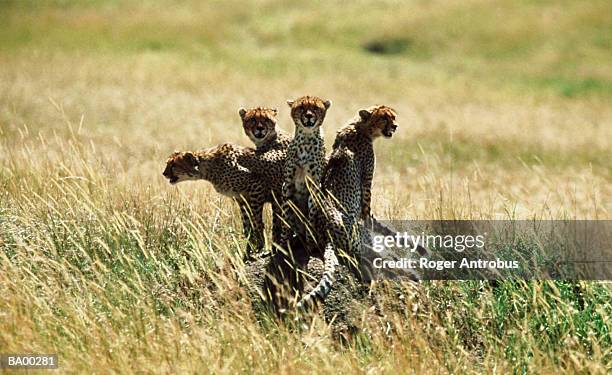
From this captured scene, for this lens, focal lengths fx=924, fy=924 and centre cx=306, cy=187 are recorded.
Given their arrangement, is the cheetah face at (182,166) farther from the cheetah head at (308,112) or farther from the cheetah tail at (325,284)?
the cheetah tail at (325,284)

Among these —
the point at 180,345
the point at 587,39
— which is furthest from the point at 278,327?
the point at 587,39

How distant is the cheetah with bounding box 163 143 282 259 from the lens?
6324 millimetres

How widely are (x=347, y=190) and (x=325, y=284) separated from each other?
0.91 metres

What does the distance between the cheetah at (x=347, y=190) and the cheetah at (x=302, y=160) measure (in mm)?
139

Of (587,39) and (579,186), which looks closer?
(579,186)

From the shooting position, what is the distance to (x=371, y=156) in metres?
6.39

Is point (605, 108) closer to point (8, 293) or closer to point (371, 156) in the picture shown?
point (371, 156)

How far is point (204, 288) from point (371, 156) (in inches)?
60.0

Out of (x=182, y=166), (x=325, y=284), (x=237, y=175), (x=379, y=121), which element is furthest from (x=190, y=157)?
(x=325, y=284)

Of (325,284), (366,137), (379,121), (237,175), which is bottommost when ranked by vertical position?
(325,284)

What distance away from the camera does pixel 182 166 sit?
6.47m

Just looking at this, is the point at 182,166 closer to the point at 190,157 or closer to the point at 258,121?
the point at 190,157

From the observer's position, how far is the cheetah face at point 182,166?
6465mm

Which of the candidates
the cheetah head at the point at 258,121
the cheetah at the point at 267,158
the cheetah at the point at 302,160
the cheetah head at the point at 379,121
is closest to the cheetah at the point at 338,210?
the cheetah at the point at 302,160
